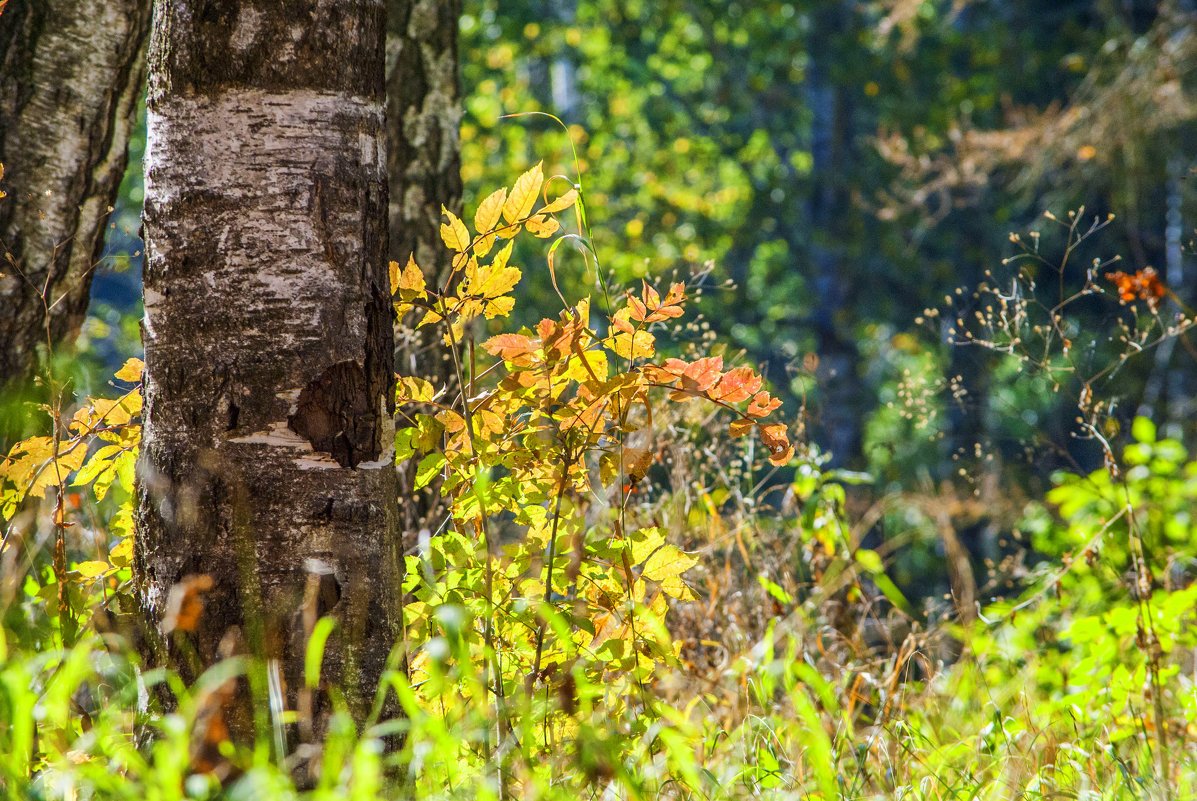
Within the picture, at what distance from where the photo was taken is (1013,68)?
359 inches

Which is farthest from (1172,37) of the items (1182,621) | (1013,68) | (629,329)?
(629,329)

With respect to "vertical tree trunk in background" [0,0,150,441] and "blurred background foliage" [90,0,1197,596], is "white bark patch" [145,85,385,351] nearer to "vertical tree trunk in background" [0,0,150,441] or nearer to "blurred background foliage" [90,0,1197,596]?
"vertical tree trunk in background" [0,0,150,441]

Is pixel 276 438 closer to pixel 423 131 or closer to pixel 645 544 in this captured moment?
pixel 645 544

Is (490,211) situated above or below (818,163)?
below

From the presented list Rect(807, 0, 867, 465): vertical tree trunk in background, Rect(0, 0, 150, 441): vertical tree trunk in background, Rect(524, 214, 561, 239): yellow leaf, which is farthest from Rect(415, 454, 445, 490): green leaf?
Rect(807, 0, 867, 465): vertical tree trunk in background

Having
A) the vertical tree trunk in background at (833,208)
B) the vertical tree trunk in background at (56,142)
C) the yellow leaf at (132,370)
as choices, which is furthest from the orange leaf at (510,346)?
the vertical tree trunk in background at (833,208)

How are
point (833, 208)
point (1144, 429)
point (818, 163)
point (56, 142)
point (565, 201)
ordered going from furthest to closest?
1. point (818, 163)
2. point (833, 208)
3. point (1144, 429)
4. point (56, 142)
5. point (565, 201)

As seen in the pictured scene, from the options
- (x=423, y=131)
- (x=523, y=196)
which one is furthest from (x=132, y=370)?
(x=423, y=131)

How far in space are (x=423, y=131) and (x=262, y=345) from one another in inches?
71.4

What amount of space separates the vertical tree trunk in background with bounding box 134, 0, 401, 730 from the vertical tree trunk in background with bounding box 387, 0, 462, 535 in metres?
1.51

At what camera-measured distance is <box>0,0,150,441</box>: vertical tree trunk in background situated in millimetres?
2160

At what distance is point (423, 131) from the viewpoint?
2.89 metres

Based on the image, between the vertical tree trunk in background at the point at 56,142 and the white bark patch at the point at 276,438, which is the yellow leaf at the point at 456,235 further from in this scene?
the vertical tree trunk in background at the point at 56,142

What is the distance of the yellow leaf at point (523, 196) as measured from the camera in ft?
4.56
